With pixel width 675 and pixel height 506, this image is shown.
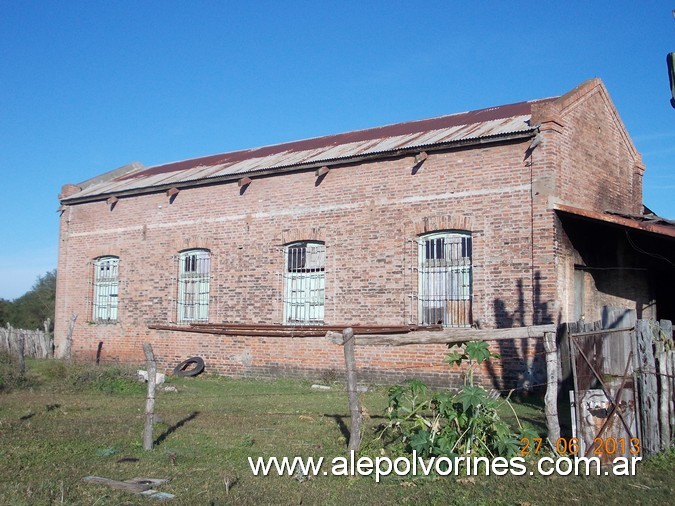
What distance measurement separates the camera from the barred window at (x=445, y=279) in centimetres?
1364

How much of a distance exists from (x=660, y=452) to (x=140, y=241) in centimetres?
1456

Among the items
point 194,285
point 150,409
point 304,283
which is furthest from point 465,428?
point 194,285

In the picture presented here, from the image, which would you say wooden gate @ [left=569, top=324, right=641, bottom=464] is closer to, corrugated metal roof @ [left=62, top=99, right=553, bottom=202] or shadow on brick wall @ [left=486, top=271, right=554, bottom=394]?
shadow on brick wall @ [left=486, top=271, right=554, bottom=394]

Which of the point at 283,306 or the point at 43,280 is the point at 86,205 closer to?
the point at 283,306

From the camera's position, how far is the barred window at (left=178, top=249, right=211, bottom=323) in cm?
1753

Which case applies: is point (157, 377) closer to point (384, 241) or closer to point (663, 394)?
point (384, 241)

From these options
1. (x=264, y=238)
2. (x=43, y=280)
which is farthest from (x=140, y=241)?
(x=43, y=280)

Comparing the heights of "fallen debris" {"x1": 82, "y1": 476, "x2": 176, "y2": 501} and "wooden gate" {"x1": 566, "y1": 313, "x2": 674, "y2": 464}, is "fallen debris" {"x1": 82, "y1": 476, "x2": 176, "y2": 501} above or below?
below

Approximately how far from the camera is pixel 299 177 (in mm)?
16047

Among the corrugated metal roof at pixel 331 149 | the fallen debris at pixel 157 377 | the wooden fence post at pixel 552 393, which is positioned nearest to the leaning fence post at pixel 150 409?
the wooden fence post at pixel 552 393

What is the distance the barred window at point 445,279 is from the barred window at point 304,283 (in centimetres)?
247

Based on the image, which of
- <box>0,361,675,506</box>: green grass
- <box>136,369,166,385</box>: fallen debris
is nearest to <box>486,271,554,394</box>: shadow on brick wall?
<box>0,361,675,506</box>: green grass

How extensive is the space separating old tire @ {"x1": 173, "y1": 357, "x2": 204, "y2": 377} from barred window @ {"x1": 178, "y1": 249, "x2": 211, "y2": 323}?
104 cm

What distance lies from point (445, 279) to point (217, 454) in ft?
23.2
